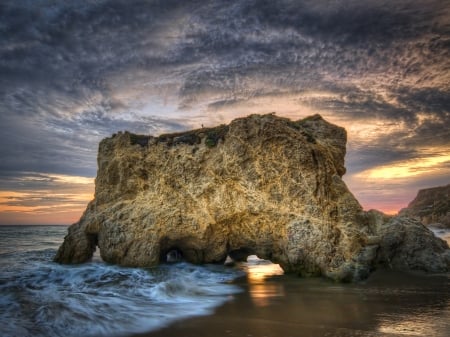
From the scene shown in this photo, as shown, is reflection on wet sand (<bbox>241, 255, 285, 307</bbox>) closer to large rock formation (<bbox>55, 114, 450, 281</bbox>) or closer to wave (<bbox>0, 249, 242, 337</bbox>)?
wave (<bbox>0, 249, 242, 337</bbox>)

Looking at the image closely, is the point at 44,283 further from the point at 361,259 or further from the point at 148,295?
the point at 361,259

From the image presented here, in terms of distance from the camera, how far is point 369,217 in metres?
14.4

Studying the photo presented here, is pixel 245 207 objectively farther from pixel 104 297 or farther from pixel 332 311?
pixel 332 311

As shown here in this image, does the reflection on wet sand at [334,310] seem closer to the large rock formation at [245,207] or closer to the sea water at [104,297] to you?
the sea water at [104,297]

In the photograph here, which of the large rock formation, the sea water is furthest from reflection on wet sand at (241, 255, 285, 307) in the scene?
the large rock formation

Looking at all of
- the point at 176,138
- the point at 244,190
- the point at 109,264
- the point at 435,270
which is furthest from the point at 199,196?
the point at 435,270

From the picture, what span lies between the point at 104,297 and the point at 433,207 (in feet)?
247

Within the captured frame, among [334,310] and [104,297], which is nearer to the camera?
[334,310]

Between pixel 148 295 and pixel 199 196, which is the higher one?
pixel 199 196

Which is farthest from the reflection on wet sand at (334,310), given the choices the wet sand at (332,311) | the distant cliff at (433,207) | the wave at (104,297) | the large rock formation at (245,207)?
the distant cliff at (433,207)

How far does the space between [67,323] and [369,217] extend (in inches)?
470

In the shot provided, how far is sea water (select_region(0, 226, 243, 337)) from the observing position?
299 inches

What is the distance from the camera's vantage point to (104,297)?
1024 centimetres

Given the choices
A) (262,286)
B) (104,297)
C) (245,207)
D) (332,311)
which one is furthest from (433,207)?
(104,297)
